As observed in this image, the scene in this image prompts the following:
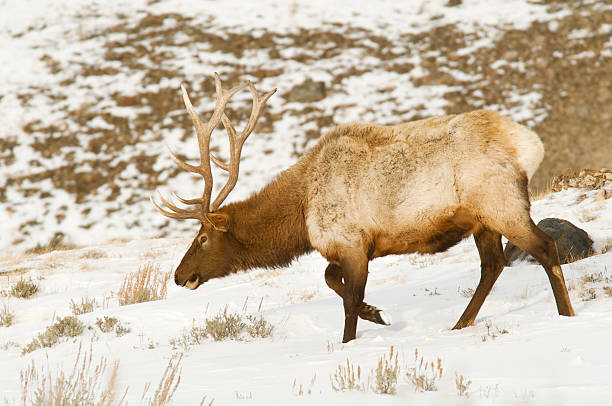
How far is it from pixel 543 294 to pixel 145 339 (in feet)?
12.5

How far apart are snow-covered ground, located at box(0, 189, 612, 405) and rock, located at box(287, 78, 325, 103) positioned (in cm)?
1090

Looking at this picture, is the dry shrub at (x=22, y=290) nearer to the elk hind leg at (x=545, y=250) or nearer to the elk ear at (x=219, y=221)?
the elk ear at (x=219, y=221)

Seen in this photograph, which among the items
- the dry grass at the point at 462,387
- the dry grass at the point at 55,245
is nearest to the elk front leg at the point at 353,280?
the dry grass at the point at 462,387

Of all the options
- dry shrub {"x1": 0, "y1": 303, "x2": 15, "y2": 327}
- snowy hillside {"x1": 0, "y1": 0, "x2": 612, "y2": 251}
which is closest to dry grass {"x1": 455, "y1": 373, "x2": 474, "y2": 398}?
dry shrub {"x1": 0, "y1": 303, "x2": 15, "y2": 327}

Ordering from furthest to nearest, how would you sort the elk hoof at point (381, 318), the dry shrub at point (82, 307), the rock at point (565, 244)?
the dry shrub at point (82, 307)
the rock at point (565, 244)
the elk hoof at point (381, 318)

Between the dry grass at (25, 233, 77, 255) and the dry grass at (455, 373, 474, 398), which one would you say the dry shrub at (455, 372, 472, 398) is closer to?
the dry grass at (455, 373, 474, 398)

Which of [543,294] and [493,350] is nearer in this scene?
[493,350]

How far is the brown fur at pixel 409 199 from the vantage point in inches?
184

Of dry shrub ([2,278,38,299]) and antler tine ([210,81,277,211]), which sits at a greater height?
antler tine ([210,81,277,211])

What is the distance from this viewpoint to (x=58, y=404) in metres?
2.65

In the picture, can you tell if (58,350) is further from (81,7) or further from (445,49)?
(81,7)

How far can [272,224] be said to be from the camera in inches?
223

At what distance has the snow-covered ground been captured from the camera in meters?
3.11

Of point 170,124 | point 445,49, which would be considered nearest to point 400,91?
point 445,49
